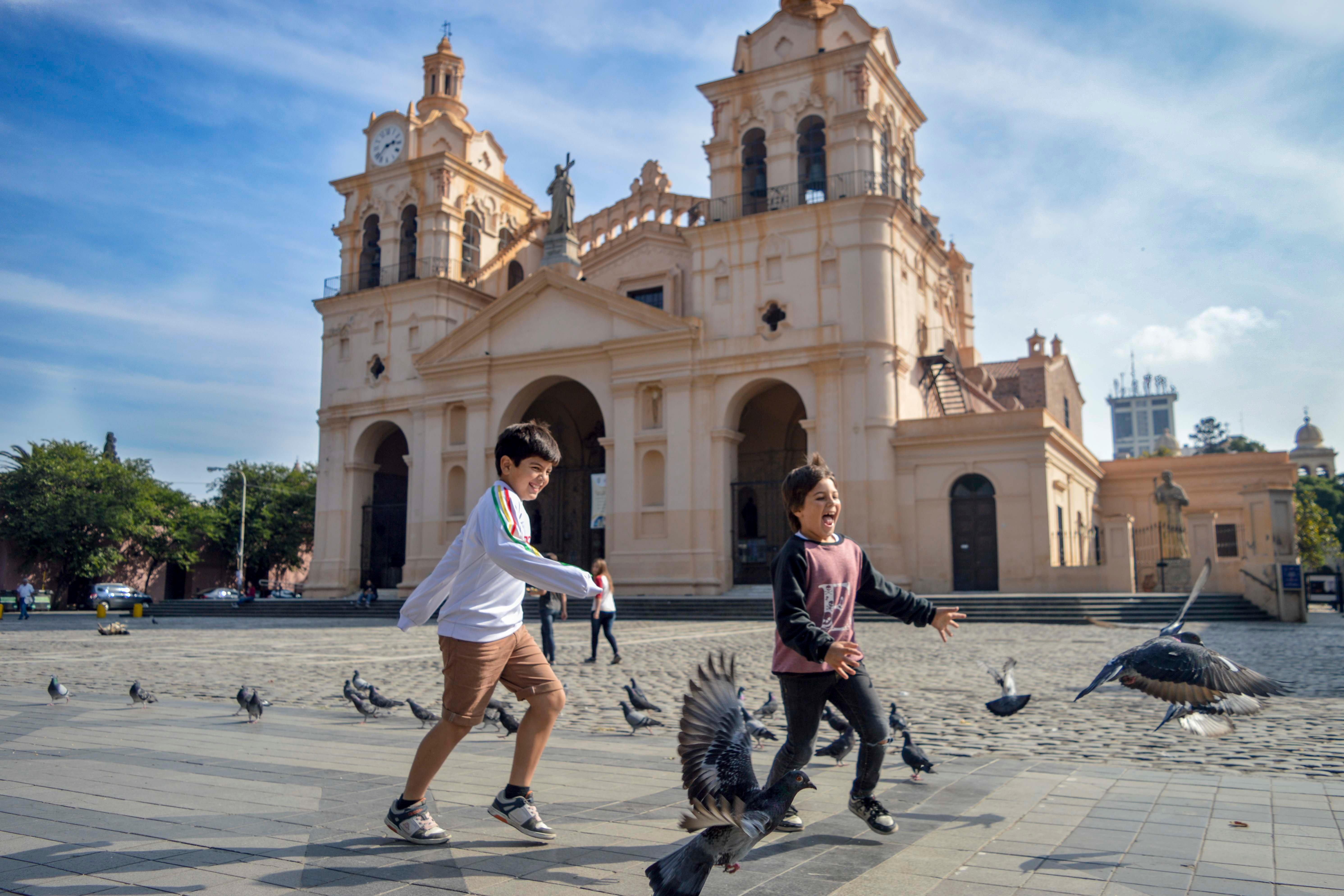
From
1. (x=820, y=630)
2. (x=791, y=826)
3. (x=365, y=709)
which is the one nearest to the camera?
(x=820, y=630)

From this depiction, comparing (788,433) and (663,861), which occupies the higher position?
(788,433)

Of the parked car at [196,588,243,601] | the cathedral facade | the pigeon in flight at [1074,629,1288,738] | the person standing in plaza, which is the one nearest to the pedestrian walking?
the person standing in plaza

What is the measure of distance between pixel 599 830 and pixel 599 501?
93.9ft

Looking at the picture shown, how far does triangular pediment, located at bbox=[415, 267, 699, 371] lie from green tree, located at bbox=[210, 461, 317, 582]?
907 inches

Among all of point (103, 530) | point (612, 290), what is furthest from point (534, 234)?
point (103, 530)

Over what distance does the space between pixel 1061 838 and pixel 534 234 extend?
39474 mm

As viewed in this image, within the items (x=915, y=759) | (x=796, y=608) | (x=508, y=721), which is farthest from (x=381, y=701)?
(x=796, y=608)

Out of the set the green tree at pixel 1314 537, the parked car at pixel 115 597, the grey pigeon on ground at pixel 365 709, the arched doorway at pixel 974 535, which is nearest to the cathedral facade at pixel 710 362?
the arched doorway at pixel 974 535

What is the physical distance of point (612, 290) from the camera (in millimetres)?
35688

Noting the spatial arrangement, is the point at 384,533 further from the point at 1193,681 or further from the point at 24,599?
the point at 1193,681

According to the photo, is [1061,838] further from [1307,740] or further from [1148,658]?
[1307,740]

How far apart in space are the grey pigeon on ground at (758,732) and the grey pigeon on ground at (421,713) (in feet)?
8.68

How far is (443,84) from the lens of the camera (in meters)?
40.4

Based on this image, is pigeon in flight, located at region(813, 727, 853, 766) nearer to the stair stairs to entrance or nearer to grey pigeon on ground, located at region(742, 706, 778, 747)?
grey pigeon on ground, located at region(742, 706, 778, 747)
